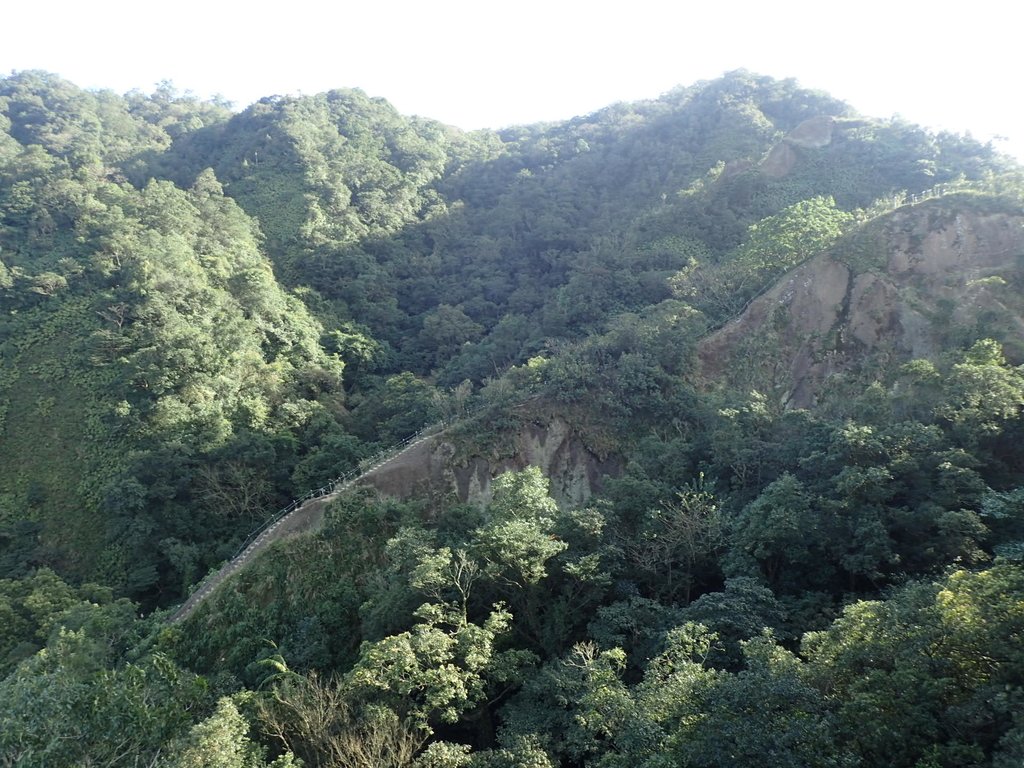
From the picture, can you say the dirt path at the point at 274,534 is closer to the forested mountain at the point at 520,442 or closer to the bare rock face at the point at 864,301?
the forested mountain at the point at 520,442

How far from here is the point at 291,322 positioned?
3559 centimetres

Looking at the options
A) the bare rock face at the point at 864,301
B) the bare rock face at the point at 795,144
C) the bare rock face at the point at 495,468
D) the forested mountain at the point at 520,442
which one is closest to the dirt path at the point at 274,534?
the forested mountain at the point at 520,442

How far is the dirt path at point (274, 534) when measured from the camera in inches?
814

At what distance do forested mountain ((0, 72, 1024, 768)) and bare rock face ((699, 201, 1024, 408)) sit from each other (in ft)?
0.54

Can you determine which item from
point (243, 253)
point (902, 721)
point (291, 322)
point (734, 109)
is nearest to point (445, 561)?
point (902, 721)

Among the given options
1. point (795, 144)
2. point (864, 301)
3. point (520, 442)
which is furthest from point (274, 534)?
point (795, 144)

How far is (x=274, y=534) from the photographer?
2242cm

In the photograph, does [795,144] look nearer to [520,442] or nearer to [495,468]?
[520,442]

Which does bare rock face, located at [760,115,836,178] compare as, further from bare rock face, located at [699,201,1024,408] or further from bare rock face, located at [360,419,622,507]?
bare rock face, located at [360,419,622,507]

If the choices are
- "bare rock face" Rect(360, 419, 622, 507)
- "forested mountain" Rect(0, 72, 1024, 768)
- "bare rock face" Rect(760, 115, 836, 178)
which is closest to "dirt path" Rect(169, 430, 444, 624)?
"forested mountain" Rect(0, 72, 1024, 768)

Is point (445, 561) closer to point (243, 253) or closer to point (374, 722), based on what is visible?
point (374, 722)

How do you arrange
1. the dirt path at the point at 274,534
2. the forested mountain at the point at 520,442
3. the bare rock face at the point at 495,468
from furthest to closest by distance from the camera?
the bare rock face at the point at 495,468 → the dirt path at the point at 274,534 → the forested mountain at the point at 520,442

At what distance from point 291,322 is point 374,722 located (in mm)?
28144

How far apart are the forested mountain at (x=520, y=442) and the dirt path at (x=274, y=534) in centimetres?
71
